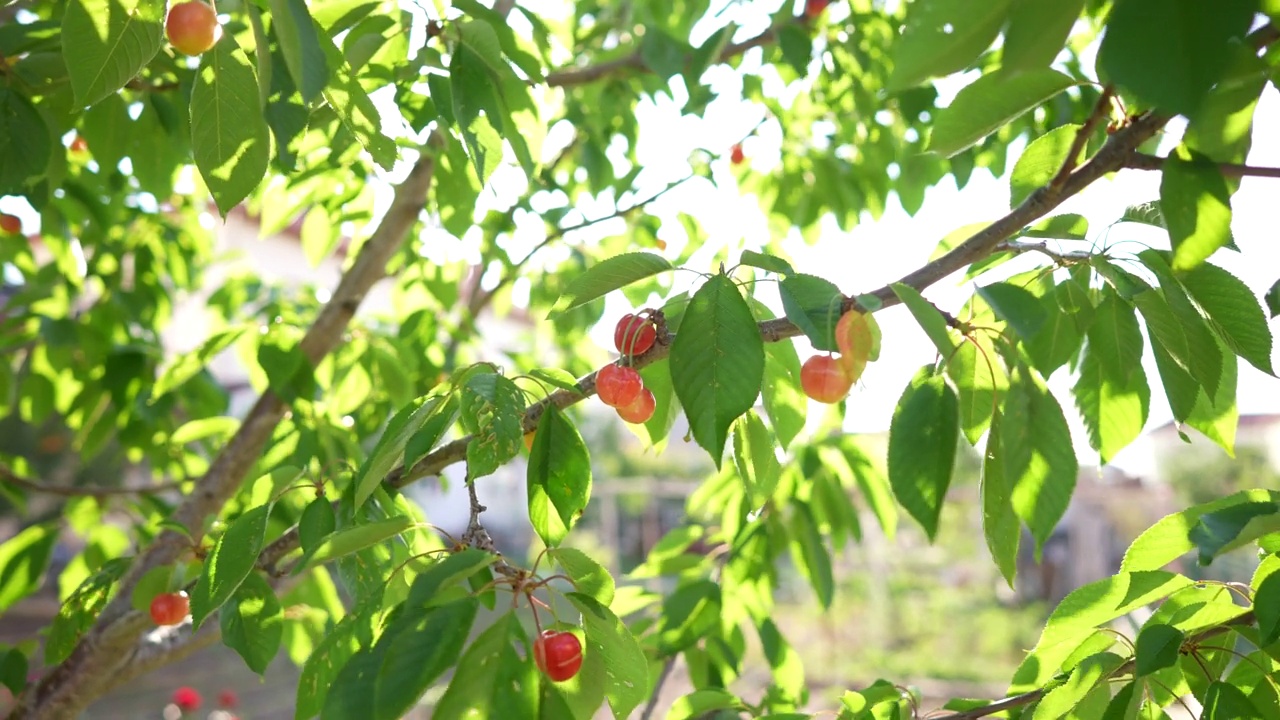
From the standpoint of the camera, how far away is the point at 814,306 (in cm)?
65

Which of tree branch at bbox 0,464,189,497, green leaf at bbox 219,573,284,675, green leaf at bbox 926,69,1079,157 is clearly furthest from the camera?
tree branch at bbox 0,464,189,497

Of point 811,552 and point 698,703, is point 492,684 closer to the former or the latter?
point 698,703

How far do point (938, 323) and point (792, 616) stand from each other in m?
6.73

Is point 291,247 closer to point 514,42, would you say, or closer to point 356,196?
point 356,196

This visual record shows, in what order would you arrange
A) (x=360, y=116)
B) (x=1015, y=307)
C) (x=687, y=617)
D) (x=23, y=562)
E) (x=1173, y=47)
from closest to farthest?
(x=1173, y=47), (x=1015, y=307), (x=360, y=116), (x=687, y=617), (x=23, y=562)

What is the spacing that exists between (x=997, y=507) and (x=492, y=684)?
1.13 ft

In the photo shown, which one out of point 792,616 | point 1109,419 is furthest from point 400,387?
point 792,616

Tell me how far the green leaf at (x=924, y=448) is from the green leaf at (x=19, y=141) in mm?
845

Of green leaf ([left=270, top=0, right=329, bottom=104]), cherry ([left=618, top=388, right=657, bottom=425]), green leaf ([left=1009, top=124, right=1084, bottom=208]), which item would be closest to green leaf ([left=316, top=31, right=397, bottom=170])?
green leaf ([left=270, top=0, right=329, bottom=104])

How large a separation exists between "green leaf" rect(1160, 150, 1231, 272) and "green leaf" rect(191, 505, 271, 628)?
665mm

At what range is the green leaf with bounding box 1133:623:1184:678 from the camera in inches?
25.4

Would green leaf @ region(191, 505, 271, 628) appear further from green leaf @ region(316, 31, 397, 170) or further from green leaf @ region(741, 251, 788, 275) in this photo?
green leaf @ region(741, 251, 788, 275)

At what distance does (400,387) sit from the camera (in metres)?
1.69

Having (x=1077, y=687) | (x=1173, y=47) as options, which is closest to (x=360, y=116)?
(x=1173, y=47)
